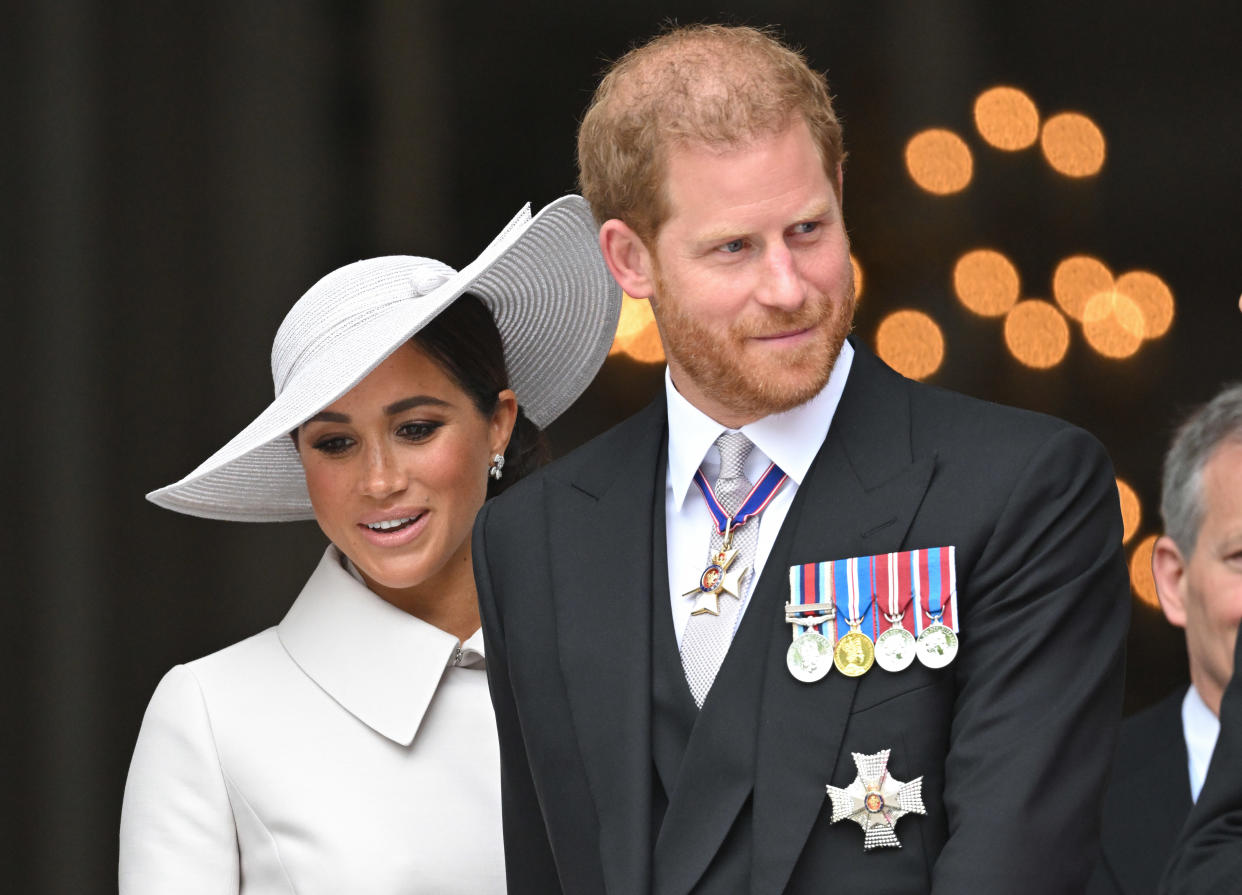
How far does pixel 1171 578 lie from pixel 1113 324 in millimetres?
1296

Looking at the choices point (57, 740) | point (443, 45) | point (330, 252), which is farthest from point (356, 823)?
point (443, 45)

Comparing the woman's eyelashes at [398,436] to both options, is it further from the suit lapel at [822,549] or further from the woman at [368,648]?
the suit lapel at [822,549]

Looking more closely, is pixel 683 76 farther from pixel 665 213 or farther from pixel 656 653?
pixel 656 653

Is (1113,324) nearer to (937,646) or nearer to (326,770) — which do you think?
(326,770)

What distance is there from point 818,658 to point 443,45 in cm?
271

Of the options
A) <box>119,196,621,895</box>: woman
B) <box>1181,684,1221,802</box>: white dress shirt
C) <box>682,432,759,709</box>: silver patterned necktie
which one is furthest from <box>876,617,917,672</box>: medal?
<box>1181,684,1221,802</box>: white dress shirt

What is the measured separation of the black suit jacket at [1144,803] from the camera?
3.22 metres

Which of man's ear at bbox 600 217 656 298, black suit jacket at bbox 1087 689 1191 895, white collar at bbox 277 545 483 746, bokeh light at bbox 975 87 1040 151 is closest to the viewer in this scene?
man's ear at bbox 600 217 656 298

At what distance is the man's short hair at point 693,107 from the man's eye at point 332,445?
69 cm

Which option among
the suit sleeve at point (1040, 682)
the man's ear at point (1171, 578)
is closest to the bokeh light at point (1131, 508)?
the man's ear at point (1171, 578)

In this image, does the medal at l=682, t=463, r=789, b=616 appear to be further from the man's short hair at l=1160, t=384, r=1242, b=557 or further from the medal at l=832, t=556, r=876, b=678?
the man's short hair at l=1160, t=384, r=1242, b=557

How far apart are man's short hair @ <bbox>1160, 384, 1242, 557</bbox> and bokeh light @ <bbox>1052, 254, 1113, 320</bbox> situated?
1039mm

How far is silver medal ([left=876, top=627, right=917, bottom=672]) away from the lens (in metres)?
2.29

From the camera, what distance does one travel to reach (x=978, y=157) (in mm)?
4695
